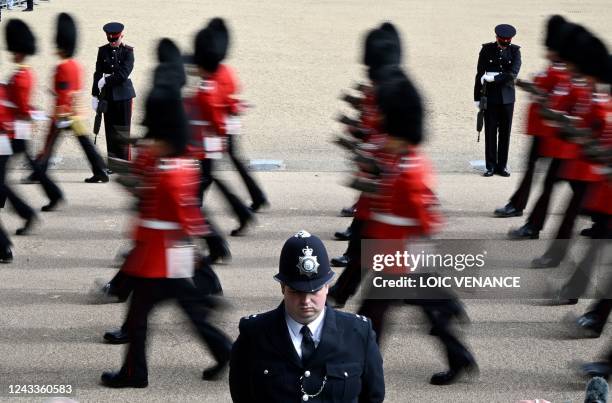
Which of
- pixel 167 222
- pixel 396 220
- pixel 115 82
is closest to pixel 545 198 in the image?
pixel 396 220

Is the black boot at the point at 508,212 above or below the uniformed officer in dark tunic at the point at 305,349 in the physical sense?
below

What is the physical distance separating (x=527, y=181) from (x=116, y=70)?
12.0 feet

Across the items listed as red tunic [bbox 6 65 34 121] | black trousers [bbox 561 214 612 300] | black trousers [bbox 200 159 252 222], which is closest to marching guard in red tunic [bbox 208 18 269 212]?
black trousers [bbox 200 159 252 222]

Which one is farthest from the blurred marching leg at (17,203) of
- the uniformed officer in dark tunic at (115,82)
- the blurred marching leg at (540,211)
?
the blurred marching leg at (540,211)

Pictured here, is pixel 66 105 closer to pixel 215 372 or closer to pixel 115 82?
pixel 115 82

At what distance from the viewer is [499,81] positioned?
34.8 ft

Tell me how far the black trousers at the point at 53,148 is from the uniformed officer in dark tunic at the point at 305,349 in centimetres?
563

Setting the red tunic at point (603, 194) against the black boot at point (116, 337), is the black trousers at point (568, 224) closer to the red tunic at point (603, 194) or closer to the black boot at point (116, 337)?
the red tunic at point (603, 194)

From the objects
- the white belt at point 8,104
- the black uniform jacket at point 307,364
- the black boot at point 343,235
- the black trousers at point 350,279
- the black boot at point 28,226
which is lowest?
the black boot at point 343,235

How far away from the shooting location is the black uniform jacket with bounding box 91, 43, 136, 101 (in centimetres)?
1058

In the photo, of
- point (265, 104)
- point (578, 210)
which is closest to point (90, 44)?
point (265, 104)

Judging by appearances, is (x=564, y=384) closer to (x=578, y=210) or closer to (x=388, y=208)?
(x=388, y=208)

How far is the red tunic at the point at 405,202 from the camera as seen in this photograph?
593cm

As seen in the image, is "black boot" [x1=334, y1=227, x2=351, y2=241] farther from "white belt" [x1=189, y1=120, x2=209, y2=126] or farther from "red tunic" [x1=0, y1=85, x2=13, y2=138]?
"red tunic" [x1=0, y1=85, x2=13, y2=138]
